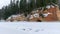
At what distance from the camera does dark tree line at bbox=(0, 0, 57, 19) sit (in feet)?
5.41

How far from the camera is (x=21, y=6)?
172cm

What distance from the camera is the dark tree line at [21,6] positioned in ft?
5.41
